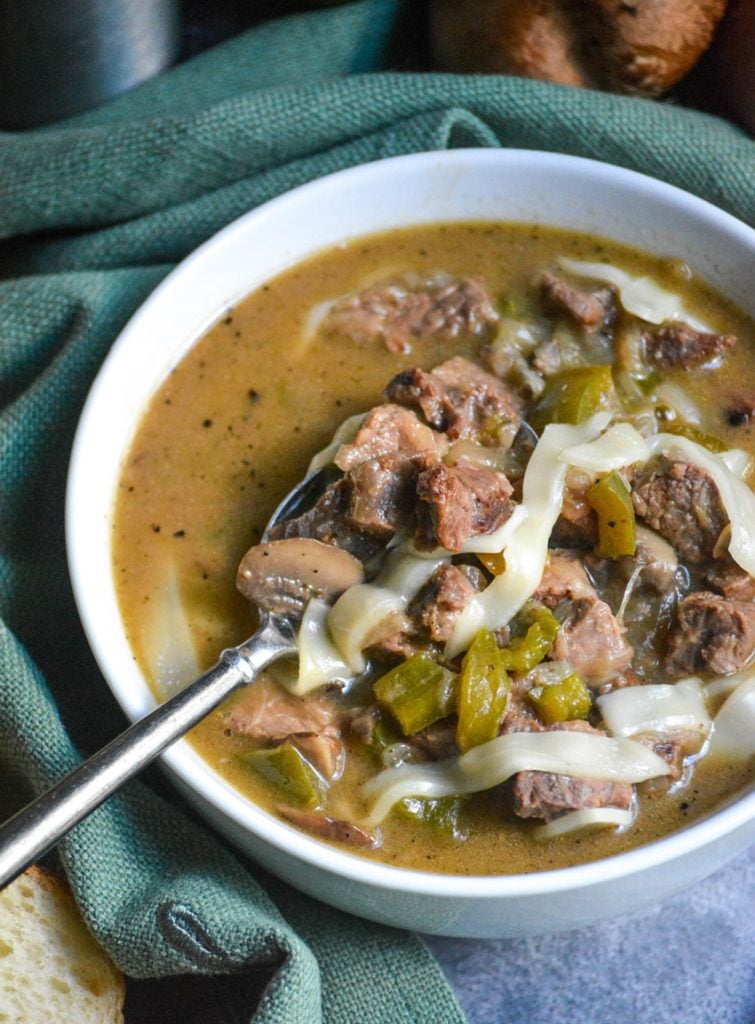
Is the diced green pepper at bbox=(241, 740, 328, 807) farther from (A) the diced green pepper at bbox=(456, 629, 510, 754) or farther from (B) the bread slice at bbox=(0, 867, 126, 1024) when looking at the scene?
(B) the bread slice at bbox=(0, 867, 126, 1024)

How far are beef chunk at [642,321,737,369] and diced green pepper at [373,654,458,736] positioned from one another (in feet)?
4.39

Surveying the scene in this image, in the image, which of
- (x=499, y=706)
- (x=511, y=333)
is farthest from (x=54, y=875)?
(x=511, y=333)

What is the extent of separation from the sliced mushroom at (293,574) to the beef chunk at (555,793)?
77 centimetres

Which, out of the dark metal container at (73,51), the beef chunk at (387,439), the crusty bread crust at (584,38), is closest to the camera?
the beef chunk at (387,439)

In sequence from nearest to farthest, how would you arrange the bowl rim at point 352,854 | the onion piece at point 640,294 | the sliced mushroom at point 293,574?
the bowl rim at point 352,854 < the sliced mushroom at point 293,574 < the onion piece at point 640,294

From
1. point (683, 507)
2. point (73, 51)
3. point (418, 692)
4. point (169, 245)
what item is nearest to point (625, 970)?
point (418, 692)

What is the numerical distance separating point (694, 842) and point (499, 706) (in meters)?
0.60

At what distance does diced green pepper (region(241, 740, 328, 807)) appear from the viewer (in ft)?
11.7

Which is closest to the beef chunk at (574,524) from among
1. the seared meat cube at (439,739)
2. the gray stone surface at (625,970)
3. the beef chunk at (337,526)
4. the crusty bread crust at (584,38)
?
the beef chunk at (337,526)

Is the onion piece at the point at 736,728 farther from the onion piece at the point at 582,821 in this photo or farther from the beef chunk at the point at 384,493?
the beef chunk at the point at 384,493

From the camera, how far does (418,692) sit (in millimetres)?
3535

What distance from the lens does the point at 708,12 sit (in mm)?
4809

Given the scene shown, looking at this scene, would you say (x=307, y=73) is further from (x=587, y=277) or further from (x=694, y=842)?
(x=694, y=842)

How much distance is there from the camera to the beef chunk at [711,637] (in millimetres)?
3578
